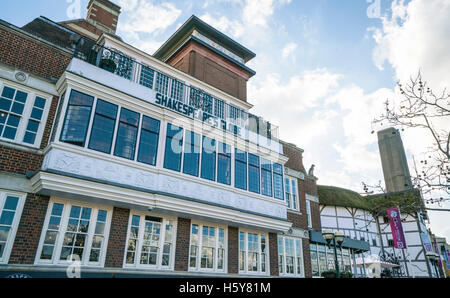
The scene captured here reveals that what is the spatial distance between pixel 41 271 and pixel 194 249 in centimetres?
550

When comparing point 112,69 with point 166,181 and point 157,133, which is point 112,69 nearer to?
point 157,133

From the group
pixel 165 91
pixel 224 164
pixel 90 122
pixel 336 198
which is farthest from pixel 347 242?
pixel 90 122

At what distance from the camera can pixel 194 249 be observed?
12383 millimetres

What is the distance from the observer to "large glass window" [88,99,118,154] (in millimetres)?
10228

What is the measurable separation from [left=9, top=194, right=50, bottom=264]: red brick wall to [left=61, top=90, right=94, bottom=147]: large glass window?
202 cm

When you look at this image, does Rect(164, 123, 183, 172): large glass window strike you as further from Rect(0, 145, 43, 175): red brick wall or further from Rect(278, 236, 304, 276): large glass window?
Rect(278, 236, 304, 276): large glass window

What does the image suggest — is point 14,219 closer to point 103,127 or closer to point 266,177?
point 103,127

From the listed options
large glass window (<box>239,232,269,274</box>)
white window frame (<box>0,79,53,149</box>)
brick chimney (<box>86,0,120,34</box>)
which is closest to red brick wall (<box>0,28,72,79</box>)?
white window frame (<box>0,79,53,149</box>)

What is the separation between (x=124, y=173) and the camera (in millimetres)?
10438

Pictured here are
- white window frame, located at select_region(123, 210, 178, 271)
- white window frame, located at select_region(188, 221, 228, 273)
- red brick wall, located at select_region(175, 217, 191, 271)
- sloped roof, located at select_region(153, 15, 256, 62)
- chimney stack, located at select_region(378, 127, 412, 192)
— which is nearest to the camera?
white window frame, located at select_region(123, 210, 178, 271)

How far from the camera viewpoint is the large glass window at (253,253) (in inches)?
545

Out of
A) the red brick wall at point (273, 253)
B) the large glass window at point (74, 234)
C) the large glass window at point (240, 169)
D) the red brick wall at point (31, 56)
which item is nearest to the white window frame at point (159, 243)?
the large glass window at point (74, 234)

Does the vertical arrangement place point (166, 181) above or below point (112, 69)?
below

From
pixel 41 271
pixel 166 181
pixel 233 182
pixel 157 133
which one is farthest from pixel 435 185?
pixel 41 271
